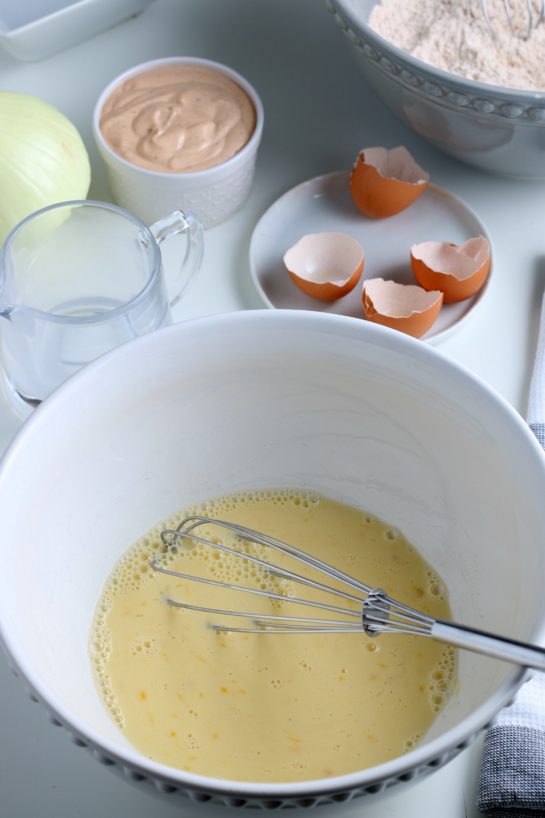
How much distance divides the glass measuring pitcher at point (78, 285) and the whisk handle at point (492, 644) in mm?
378

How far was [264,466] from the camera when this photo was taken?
715 millimetres

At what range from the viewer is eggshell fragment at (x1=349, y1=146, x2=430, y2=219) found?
35.4 inches

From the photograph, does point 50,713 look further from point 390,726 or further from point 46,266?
point 46,266

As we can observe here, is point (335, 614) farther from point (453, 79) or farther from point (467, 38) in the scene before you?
point (467, 38)

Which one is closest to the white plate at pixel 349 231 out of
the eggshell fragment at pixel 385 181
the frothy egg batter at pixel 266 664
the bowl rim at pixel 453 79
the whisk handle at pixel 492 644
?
the eggshell fragment at pixel 385 181

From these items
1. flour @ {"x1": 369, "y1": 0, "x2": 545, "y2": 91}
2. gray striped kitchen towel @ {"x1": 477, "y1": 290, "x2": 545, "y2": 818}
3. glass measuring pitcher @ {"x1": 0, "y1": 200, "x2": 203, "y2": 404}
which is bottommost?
gray striped kitchen towel @ {"x1": 477, "y1": 290, "x2": 545, "y2": 818}

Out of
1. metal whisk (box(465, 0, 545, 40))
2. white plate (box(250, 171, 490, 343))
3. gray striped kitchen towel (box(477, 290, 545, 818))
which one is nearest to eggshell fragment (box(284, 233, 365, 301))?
Result: white plate (box(250, 171, 490, 343))

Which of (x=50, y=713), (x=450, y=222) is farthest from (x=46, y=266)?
(x=50, y=713)

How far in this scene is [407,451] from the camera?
2.19 ft

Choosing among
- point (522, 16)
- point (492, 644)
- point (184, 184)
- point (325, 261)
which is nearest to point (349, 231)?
point (325, 261)

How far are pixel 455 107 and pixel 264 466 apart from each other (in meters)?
0.35

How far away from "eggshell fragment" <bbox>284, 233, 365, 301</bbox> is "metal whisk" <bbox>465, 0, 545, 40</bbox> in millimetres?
253

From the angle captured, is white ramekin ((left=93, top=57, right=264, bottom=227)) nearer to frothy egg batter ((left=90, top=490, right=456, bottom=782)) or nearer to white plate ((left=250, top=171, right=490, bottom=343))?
white plate ((left=250, top=171, right=490, bottom=343))

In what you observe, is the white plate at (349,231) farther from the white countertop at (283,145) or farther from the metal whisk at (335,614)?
the metal whisk at (335,614)
